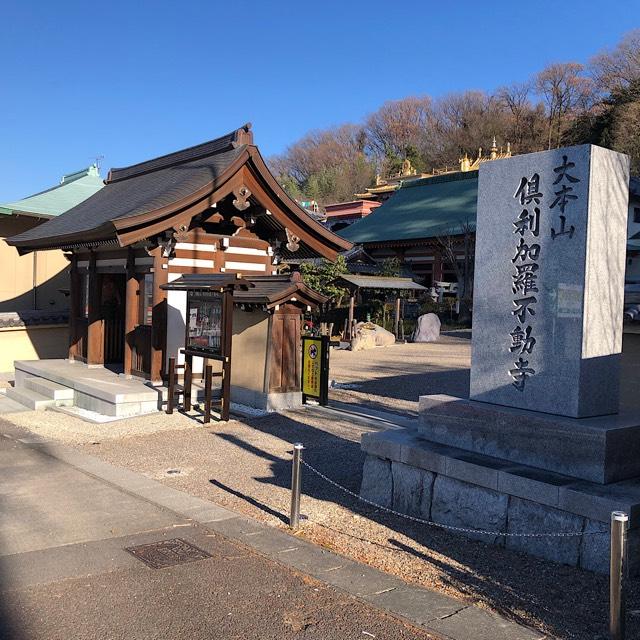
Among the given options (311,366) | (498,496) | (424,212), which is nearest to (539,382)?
(498,496)

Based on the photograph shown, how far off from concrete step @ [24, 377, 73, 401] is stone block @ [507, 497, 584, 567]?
32.6 ft

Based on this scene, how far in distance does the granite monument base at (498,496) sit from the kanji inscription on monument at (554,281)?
797 mm

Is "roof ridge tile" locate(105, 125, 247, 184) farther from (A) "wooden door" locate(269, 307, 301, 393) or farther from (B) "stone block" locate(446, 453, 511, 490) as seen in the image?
(B) "stone block" locate(446, 453, 511, 490)

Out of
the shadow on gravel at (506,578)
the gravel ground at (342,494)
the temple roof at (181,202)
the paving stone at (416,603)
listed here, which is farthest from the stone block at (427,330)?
the paving stone at (416,603)

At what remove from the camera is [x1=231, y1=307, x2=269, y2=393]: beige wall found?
38.4 feet

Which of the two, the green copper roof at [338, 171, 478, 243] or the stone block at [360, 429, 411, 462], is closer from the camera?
the stone block at [360, 429, 411, 462]

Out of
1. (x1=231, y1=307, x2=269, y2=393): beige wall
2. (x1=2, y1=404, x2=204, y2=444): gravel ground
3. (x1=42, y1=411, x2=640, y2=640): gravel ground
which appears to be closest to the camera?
(x1=42, y1=411, x2=640, y2=640): gravel ground

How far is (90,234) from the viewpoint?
12289 millimetres

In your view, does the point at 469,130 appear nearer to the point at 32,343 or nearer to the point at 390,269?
the point at 390,269

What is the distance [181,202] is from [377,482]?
691cm

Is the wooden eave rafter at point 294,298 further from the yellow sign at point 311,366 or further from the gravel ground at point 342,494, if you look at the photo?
the gravel ground at point 342,494

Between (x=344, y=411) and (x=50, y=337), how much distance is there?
35.8 ft

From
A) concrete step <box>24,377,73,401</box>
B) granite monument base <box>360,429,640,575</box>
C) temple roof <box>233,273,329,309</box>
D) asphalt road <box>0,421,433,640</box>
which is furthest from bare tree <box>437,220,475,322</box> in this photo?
asphalt road <box>0,421,433,640</box>

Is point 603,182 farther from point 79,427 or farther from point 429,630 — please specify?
point 79,427
